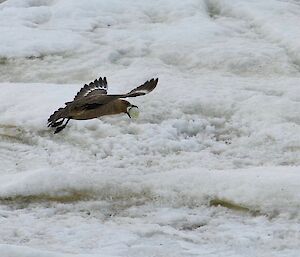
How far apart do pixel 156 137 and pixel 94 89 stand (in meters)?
0.79

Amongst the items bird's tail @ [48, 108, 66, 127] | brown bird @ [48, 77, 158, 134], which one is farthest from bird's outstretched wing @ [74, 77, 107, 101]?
bird's tail @ [48, 108, 66, 127]

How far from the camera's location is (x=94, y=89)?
5434 millimetres

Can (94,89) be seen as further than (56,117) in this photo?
Yes

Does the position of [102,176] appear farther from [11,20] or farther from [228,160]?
[11,20]

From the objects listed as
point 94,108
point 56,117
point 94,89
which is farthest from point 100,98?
point 94,89

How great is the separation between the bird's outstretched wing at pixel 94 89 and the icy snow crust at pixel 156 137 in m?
0.21

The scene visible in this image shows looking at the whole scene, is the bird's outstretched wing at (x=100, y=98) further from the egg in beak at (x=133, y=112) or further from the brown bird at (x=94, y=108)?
the egg in beak at (x=133, y=112)

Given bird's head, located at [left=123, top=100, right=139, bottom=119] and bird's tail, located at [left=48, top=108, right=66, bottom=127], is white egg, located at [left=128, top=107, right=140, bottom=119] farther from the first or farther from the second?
bird's tail, located at [left=48, top=108, right=66, bottom=127]

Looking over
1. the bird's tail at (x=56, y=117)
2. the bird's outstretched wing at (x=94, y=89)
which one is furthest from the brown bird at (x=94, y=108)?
the bird's outstretched wing at (x=94, y=89)

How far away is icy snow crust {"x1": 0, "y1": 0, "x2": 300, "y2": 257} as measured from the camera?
144 inches

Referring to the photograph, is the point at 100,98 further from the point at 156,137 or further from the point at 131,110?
the point at 156,137

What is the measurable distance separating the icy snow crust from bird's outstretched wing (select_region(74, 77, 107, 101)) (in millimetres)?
211

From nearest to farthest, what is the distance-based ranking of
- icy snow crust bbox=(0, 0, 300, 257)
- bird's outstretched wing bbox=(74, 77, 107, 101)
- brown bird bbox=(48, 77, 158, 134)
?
icy snow crust bbox=(0, 0, 300, 257)
brown bird bbox=(48, 77, 158, 134)
bird's outstretched wing bbox=(74, 77, 107, 101)

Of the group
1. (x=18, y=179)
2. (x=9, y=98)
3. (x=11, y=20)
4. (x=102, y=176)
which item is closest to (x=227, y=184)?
(x=102, y=176)
